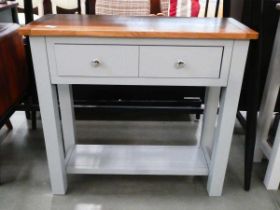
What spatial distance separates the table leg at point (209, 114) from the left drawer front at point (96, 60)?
51 cm

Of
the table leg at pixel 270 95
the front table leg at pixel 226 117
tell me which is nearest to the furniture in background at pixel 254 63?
the table leg at pixel 270 95

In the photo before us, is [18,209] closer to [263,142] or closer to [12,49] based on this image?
[12,49]

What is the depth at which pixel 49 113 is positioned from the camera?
113 centimetres

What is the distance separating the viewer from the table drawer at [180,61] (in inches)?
40.2

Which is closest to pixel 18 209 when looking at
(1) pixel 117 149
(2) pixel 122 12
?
(1) pixel 117 149

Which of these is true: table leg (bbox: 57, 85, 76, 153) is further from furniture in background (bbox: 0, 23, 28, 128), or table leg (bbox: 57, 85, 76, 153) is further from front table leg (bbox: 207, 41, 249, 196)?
front table leg (bbox: 207, 41, 249, 196)

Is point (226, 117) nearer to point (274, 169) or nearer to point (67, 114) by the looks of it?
point (274, 169)

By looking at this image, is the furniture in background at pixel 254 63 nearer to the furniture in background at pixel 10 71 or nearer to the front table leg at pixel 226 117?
the front table leg at pixel 226 117

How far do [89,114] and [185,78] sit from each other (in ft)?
3.99

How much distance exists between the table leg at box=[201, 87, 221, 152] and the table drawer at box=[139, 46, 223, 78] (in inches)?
13.0

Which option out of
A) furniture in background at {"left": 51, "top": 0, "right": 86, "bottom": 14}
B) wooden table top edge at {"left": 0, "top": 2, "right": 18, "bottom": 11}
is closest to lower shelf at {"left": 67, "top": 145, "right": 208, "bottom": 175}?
wooden table top edge at {"left": 0, "top": 2, "right": 18, "bottom": 11}

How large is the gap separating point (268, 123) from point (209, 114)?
0.36 m

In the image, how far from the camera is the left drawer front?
1.01 meters

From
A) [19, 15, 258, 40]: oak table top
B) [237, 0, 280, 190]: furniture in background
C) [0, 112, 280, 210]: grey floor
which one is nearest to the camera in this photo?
[19, 15, 258, 40]: oak table top
